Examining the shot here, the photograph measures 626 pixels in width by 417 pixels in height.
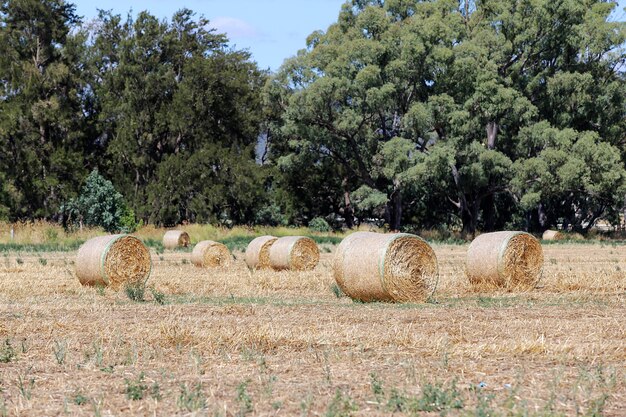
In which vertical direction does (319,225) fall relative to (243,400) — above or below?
above

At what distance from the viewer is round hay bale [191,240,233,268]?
28281mm

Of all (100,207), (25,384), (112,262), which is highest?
(100,207)

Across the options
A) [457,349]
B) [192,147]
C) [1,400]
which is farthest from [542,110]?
[1,400]

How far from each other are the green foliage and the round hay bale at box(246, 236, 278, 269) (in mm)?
28313

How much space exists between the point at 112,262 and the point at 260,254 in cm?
713

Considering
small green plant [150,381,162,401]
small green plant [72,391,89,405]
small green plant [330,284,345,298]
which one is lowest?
small green plant [72,391,89,405]

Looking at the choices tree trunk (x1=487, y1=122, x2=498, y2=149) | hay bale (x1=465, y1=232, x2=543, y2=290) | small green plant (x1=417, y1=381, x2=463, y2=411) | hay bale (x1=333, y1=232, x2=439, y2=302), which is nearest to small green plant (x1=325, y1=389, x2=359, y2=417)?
small green plant (x1=417, y1=381, x2=463, y2=411)

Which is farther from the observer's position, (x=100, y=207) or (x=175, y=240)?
(x=100, y=207)

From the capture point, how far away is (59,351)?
10289mm

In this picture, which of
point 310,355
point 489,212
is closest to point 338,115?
point 489,212

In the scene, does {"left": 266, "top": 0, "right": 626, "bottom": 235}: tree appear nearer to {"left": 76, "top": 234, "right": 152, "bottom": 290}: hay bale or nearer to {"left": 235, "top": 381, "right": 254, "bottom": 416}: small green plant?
{"left": 76, "top": 234, "right": 152, "bottom": 290}: hay bale

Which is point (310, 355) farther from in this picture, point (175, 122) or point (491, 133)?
point (175, 122)

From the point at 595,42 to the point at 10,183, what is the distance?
113 feet

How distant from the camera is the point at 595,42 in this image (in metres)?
53.8
